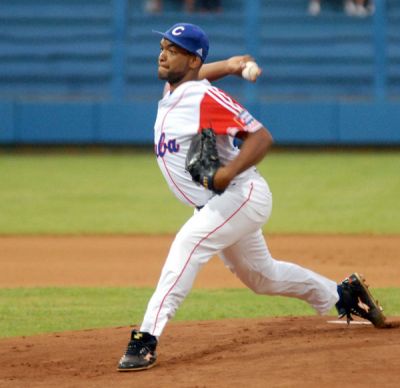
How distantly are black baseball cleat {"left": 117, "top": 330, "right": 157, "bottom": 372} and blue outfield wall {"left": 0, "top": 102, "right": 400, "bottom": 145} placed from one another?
14237 millimetres

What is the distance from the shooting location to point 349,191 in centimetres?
1448

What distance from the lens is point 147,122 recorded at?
19.7 m

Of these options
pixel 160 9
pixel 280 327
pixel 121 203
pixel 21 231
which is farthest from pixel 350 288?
pixel 160 9

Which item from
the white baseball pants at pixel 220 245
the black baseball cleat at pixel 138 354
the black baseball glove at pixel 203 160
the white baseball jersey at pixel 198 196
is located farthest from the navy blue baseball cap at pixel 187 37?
the black baseball cleat at pixel 138 354

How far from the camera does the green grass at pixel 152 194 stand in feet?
39.4

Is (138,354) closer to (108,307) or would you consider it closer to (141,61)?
(108,307)

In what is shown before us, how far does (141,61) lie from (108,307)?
1393cm

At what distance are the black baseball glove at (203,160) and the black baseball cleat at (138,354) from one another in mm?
A: 860

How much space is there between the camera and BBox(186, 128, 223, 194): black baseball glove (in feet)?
17.1

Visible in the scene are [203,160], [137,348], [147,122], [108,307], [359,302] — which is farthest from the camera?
[147,122]

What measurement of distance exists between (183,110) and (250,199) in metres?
0.61

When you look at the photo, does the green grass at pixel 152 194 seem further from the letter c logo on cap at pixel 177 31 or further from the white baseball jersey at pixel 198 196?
the letter c logo on cap at pixel 177 31

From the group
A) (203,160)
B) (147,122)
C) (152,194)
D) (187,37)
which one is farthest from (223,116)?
(147,122)

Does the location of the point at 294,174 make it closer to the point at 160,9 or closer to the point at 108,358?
the point at 160,9
